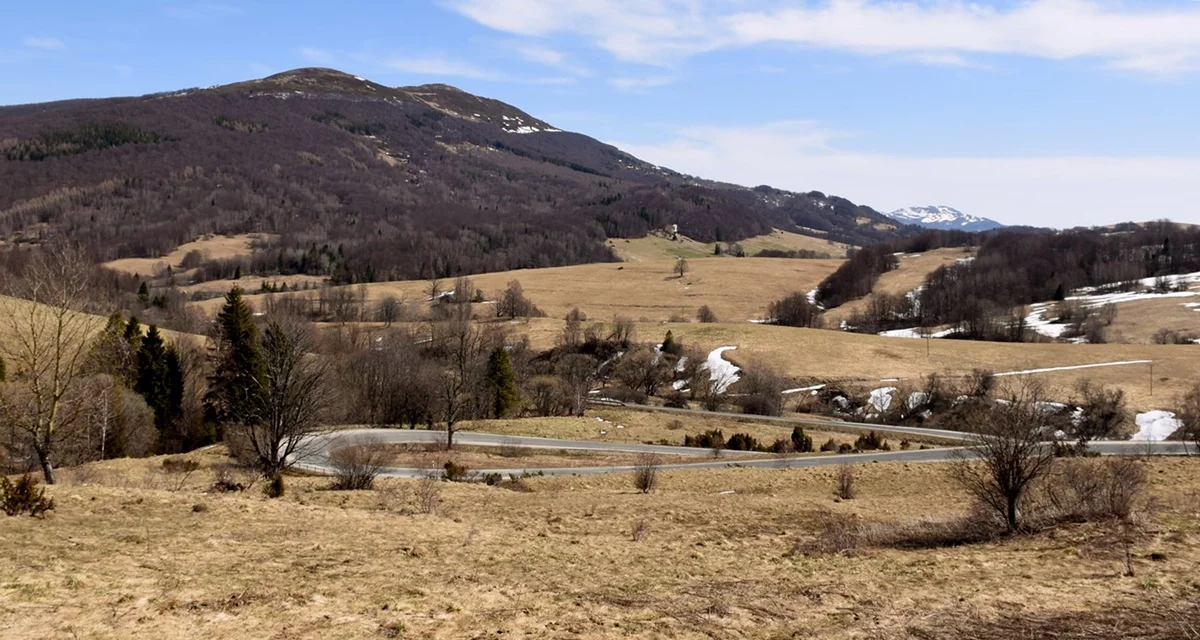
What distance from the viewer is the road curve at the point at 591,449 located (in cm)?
3525

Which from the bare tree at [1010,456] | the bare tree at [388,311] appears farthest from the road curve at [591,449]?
the bare tree at [388,311]

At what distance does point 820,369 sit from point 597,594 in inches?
2864

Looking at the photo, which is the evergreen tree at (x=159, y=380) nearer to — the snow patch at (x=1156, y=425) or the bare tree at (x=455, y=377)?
the bare tree at (x=455, y=377)

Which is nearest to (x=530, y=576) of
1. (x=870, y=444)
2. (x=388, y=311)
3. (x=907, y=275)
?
(x=870, y=444)

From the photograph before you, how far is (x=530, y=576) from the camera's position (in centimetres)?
1395

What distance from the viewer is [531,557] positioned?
615 inches

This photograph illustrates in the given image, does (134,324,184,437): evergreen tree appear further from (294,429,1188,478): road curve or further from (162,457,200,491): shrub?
(162,457,200,491): shrub

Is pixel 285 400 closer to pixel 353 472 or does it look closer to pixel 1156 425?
pixel 353 472

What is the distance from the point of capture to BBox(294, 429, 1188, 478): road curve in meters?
35.2

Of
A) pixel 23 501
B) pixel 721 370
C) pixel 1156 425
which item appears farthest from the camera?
pixel 721 370

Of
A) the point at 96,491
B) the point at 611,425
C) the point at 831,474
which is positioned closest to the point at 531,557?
the point at 96,491

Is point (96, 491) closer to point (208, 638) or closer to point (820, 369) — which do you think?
point (208, 638)

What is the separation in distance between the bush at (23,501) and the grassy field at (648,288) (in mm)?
110015

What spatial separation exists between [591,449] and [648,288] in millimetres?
113545
